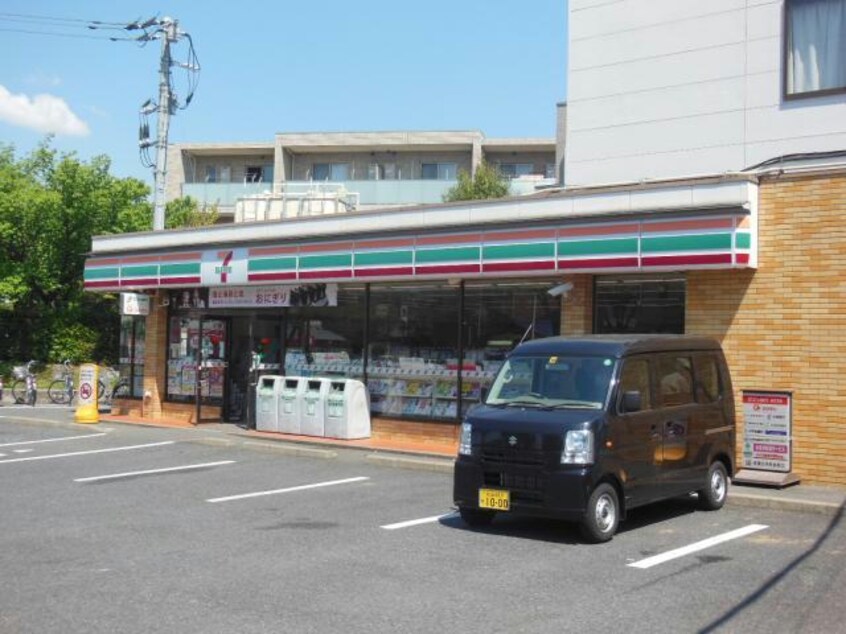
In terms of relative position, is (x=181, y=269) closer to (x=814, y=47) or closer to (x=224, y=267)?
(x=224, y=267)

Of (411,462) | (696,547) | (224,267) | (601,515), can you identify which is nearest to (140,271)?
(224,267)

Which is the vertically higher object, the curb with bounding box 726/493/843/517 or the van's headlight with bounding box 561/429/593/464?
the van's headlight with bounding box 561/429/593/464

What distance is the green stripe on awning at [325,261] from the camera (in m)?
16.5

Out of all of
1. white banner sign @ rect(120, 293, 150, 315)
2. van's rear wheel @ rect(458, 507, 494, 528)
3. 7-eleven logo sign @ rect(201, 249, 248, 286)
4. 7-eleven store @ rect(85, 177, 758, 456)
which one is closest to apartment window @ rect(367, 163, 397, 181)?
7-eleven store @ rect(85, 177, 758, 456)

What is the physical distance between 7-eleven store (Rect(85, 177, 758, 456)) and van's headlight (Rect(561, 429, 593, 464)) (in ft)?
15.7

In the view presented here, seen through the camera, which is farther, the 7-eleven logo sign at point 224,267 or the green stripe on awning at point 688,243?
the 7-eleven logo sign at point 224,267

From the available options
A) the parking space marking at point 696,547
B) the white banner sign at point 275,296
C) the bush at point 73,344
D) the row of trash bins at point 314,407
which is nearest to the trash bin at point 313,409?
the row of trash bins at point 314,407

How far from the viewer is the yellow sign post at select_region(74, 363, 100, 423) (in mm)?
19953

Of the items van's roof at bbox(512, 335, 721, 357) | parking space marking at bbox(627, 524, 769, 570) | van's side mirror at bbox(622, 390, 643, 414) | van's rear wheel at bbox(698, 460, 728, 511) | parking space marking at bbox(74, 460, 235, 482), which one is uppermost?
van's roof at bbox(512, 335, 721, 357)

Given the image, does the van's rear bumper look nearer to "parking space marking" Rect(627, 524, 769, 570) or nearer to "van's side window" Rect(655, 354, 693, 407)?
"parking space marking" Rect(627, 524, 769, 570)

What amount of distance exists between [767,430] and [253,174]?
3690cm

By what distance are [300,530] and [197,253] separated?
10909 mm

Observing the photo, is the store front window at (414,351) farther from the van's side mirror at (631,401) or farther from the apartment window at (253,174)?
the apartment window at (253,174)

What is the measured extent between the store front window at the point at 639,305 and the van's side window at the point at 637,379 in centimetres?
415
